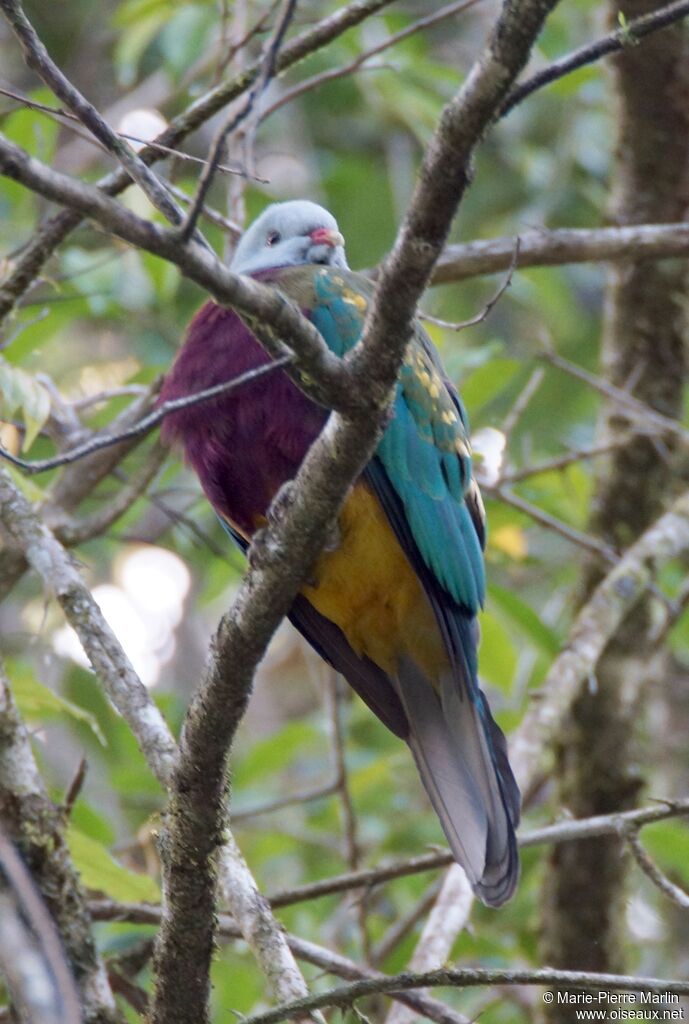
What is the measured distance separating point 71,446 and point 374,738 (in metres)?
2.52

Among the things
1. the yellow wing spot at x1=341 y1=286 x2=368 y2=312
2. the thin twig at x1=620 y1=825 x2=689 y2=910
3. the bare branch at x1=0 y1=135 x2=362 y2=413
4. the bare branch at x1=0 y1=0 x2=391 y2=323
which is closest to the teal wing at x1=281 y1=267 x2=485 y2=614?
the yellow wing spot at x1=341 y1=286 x2=368 y2=312

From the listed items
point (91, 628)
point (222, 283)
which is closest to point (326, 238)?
point (91, 628)

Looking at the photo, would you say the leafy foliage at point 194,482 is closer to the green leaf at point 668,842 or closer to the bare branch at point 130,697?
the green leaf at point 668,842

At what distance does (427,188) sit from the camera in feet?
5.11

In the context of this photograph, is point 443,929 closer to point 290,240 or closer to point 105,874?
point 105,874

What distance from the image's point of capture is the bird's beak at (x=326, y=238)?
11.7 ft

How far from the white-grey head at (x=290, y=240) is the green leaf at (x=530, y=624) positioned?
1126mm

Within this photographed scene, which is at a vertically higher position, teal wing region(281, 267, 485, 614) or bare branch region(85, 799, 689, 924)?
teal wing region(281, 267, 485, 614)

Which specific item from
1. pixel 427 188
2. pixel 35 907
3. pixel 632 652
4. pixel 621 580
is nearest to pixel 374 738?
pixel 632 652

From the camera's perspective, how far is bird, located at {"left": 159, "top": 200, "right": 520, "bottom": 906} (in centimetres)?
286

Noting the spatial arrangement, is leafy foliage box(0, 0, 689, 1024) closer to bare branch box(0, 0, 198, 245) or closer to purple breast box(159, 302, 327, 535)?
purple breast box(159, 302, 327, 535)

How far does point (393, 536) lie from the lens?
116 inches

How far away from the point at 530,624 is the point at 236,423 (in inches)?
55.0

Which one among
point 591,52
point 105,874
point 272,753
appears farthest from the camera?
point 272,753
